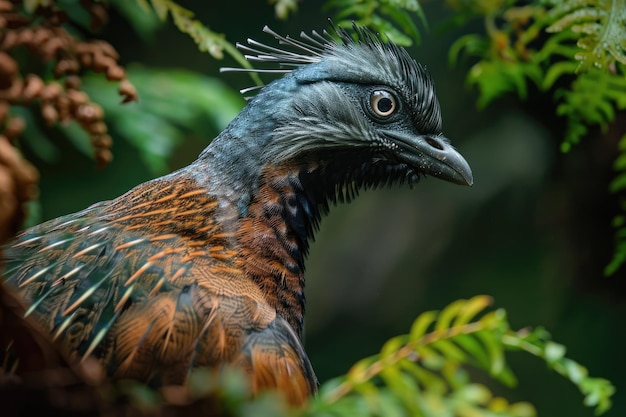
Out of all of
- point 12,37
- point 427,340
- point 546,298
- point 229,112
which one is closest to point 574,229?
point 546,298

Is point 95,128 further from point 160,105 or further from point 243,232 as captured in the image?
point 160,105

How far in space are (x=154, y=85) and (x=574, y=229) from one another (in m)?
2.24

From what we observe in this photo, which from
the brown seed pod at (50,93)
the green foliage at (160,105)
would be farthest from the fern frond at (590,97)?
the brown seed pod at (50,93)

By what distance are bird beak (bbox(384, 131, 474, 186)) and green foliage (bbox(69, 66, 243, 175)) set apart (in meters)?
0.98

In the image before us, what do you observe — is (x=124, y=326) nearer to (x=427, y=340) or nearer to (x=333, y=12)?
(x=427, y=340)

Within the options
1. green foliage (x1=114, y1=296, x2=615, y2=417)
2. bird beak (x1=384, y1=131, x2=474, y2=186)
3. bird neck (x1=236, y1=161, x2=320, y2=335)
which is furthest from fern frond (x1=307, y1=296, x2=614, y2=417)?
bird beak (x1=384, y1=131, x2=474, y2=186)

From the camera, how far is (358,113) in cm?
161

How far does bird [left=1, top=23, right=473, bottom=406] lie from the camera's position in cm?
121

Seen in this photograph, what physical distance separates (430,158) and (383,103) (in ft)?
0.61

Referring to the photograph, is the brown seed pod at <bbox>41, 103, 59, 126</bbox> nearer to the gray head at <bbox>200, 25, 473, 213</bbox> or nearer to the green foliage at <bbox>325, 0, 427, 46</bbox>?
the gray head at <bbox>200, 25, 473, 213</bbox>

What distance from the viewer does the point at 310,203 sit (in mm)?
1596

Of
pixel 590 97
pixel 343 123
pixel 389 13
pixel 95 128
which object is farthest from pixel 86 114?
pixel 590 97

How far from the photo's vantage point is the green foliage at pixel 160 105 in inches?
91.3

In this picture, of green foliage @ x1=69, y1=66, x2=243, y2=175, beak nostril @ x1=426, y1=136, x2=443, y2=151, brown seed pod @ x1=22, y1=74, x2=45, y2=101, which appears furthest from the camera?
green foliage @ x1=69, y1=66, x2=243, y2=175
